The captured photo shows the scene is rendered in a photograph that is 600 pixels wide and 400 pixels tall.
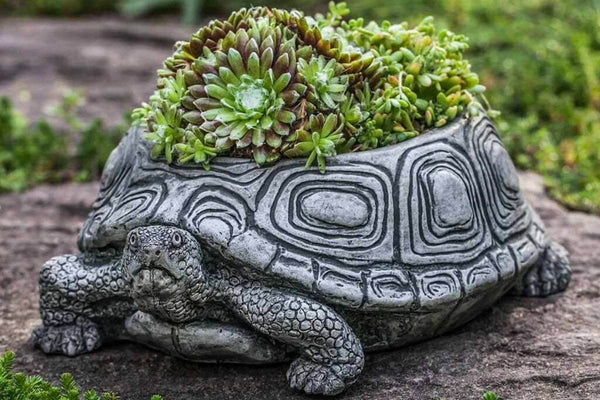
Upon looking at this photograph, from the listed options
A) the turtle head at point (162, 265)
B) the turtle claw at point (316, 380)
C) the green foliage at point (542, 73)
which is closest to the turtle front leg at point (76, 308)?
the turtle head at point (162, 265)

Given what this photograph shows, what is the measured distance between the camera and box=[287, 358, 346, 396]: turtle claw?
3.41 m

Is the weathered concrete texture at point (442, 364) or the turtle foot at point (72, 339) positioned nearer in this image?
the weathered concrete texture at point (442, 364)

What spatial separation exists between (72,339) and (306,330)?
1.13 m

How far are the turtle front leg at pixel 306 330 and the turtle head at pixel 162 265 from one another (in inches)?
7.0

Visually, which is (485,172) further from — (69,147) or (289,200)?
(69,147)

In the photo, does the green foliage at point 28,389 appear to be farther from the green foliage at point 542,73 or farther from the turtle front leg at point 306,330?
the green foliage at point 542,73

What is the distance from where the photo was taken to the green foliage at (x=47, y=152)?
625cm

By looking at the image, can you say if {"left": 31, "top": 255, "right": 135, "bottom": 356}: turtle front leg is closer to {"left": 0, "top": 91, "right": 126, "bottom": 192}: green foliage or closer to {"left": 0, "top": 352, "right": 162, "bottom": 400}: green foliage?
{"left": 0, "top": 352, "right": 162, "bottom": 400}: green foliage

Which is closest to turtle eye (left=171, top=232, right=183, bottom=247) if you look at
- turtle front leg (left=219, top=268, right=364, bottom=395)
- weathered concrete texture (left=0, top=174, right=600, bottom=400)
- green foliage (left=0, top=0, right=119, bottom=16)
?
turtle front leg (left=219, top=268, right=364, bottom=395)

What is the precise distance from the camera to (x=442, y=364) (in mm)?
3662

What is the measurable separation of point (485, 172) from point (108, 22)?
8.43 m

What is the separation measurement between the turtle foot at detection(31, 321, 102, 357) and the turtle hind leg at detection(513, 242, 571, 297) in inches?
79.9

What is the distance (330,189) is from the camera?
11.4 ft

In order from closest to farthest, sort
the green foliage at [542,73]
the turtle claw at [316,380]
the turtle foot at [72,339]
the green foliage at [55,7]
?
the turtle claw at [316,380] < the turtle foot at [72,339] < the green foliage at [542,73] < the green foliage at [55,7]
